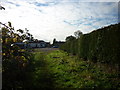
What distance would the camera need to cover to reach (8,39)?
2.27 m

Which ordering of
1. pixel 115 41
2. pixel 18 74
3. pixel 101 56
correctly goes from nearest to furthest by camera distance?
pixel 18 74
pixel 115 41
pixel 101 56

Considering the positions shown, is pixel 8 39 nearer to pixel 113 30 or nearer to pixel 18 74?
pixel 18 74

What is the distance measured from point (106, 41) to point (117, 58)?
179cm

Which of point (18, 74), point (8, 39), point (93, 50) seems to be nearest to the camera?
point (8, 39)

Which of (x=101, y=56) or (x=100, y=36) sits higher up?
(x=100, y=36)

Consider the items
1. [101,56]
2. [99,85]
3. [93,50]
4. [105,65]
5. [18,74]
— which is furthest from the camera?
[93,50]

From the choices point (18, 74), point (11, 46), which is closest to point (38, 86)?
point (18, 74)

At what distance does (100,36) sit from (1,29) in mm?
8033

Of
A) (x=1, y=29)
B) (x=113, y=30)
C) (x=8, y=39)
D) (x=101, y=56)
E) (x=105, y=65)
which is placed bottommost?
(x=105, y=65)

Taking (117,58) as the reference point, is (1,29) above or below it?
above

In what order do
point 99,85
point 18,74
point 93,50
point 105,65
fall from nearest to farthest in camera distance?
point 99,85, point 18,74, point 105,65, point 93,50

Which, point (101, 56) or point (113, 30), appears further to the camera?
point (101, 56)

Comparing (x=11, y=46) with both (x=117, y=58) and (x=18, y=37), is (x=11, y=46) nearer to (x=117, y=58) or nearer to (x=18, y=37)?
(x=18, y=37)

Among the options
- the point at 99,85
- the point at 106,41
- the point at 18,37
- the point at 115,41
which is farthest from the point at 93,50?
the point at 18,37
